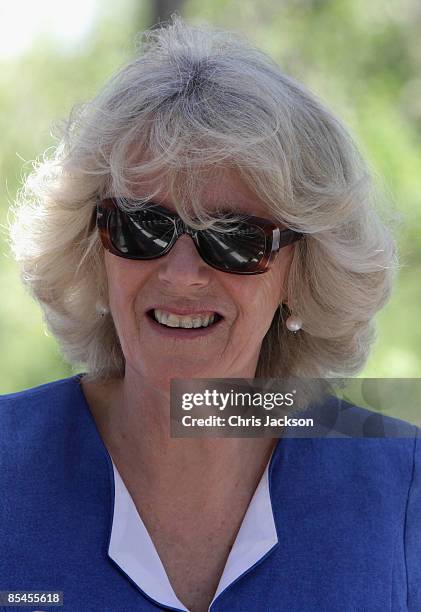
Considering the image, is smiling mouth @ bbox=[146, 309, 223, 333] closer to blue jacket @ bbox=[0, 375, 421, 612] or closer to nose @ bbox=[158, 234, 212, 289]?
nose @ bbox=[158, 234, 212, 289]

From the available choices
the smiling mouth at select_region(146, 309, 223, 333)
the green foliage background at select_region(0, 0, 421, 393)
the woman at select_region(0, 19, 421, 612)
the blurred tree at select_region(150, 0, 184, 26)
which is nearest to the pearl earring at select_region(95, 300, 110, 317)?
the woman at select_region(0, 19, 421, 612)

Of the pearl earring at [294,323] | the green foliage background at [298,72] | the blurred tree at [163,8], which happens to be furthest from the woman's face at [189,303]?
the blurred tree at [163,8]

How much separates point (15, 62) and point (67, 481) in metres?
5.17

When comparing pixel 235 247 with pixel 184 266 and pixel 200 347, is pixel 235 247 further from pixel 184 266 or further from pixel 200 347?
pixel 200 347

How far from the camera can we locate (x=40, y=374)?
5.74 meters

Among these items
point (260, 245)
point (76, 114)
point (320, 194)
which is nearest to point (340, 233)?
point (320, 194)

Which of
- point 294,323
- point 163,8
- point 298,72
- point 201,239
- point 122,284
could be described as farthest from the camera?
point 163,8

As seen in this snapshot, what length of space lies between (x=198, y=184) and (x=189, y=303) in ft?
0.92

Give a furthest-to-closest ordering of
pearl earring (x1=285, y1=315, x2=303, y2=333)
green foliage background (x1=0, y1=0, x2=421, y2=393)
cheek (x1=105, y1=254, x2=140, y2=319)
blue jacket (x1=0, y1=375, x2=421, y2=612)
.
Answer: green foliage background (x1=0, y1=0, x2=421, y2=393) < pearl earring (x1=285, y1=315, x2=303, y2=333) < cheek (x1=105, y1=254, x2=140, y2=319) < blue jacket (x1=0, y1=375, x2=421, y2=612)

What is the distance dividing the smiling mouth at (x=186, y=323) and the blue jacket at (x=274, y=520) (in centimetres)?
36

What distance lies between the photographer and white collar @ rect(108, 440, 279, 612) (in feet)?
6.86

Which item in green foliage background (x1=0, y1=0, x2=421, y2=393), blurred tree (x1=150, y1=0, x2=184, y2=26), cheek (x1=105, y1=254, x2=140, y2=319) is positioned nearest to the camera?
cheek (x1=105, y1=254, x2=140, y2=319)

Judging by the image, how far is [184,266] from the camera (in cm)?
212

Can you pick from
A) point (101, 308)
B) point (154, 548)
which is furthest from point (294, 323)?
point (154, 548)
